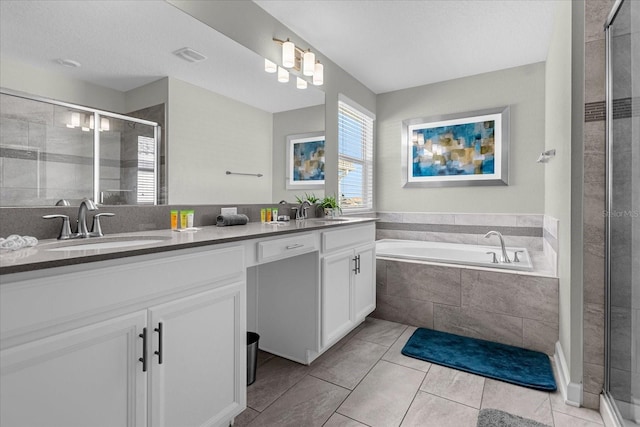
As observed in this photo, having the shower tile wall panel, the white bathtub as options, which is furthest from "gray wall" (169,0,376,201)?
the shower tile wall panel

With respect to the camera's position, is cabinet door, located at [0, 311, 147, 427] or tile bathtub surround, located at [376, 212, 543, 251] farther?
tile bathtub surround, located at [376, 212, 543, 251]

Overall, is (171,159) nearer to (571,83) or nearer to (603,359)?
(571,83)

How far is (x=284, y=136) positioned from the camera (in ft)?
7.76

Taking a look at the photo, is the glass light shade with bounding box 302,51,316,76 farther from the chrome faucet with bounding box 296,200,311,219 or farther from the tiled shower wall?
the tiled shower wall

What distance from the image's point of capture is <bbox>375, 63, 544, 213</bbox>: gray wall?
3.12 m

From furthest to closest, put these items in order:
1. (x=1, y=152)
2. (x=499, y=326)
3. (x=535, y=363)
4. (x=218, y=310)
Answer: (x=499, y=326) → (x=535, y=363) → (x=218, y=310) → (x=1, y=152)

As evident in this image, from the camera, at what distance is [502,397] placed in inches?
67.5

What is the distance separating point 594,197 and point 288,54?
209cm

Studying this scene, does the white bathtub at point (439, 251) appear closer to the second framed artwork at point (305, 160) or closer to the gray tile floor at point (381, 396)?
the second framed artwork at point (305, 160)

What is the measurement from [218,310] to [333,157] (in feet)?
6.82

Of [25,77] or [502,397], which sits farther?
[502,397]

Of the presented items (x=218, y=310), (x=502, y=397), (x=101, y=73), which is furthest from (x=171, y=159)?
(x=502, y=397)

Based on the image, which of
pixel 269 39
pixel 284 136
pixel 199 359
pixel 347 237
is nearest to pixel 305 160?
pixel 284 136

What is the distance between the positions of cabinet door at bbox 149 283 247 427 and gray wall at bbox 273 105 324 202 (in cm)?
115
